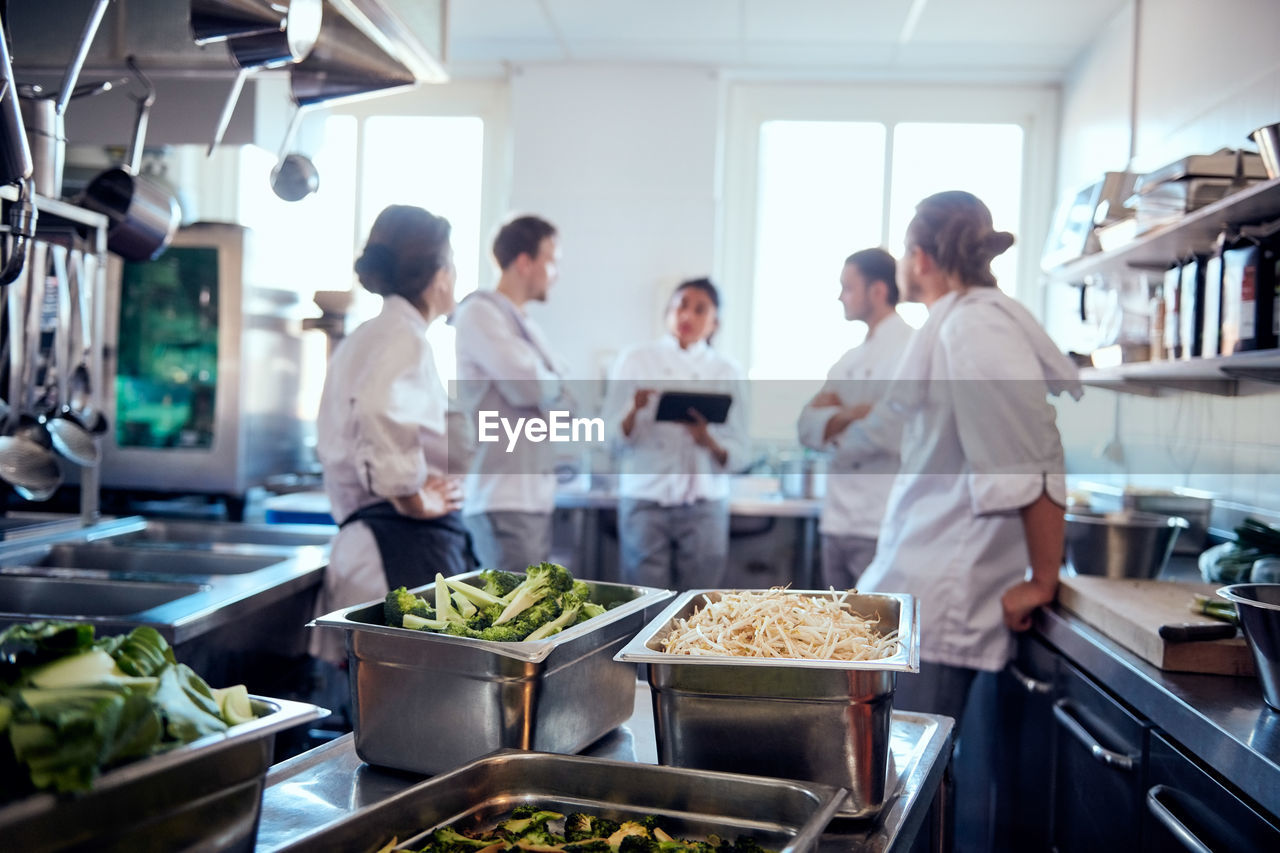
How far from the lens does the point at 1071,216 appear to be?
2.94 meters

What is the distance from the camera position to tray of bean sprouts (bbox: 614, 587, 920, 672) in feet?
3.18

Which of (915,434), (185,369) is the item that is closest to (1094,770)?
(915,434)

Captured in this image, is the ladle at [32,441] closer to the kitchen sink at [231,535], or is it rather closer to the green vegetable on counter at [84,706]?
the kitchen sink at [231,535]

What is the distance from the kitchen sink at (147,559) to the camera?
2098 mm

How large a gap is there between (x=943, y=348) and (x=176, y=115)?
1.72 meters

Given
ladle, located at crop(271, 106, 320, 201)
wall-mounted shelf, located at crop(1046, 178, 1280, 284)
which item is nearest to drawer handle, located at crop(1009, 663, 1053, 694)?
wall-mounted shelf, located at crop(1046, 178, 1280, 284)

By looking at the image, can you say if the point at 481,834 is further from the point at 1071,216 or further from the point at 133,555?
the point at 1071,216

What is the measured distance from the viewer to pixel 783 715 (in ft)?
3.18

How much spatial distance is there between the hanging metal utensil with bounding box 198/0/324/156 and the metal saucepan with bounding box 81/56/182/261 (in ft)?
0.89

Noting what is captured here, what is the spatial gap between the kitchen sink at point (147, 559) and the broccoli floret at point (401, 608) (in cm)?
108

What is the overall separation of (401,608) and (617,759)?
286 millimetres

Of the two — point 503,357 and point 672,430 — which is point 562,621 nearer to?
point 503,357

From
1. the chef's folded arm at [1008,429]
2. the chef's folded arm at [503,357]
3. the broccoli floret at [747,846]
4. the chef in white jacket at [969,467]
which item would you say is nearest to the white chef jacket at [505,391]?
the chef's folded arm at [503,357]

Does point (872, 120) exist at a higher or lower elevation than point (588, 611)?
higher
